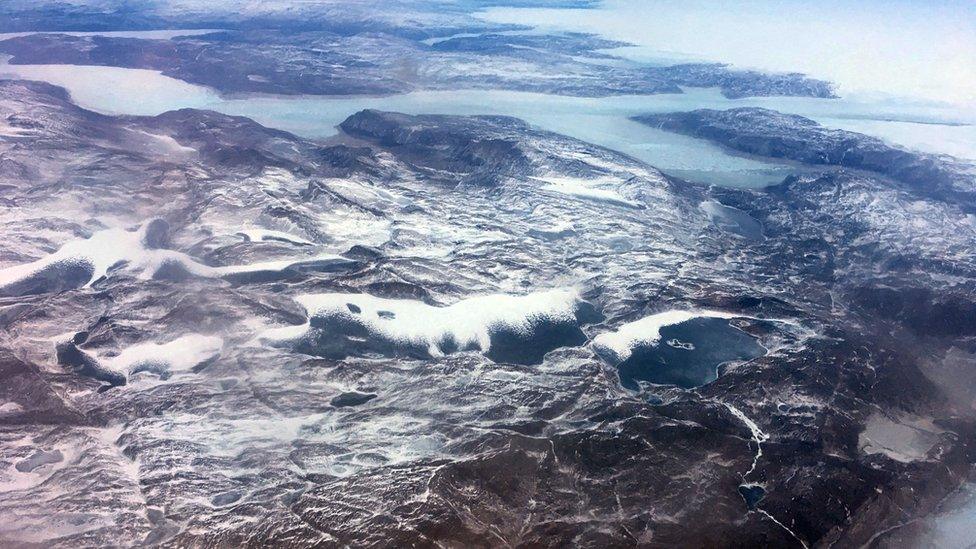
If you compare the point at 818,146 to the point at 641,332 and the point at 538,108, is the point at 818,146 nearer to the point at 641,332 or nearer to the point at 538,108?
the point at 538,108

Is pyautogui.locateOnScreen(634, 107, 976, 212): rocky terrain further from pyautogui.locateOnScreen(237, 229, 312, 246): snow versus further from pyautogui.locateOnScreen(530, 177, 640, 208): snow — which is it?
pyautogui.locateOnScreen(237, 229, 312, 246): snow

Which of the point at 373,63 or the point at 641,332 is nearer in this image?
the point at 641,332

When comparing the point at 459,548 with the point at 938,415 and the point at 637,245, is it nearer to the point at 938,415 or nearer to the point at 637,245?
the point at 938,415

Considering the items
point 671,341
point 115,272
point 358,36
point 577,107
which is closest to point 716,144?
point 577,107

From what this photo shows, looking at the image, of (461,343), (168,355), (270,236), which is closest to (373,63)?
(270,236)

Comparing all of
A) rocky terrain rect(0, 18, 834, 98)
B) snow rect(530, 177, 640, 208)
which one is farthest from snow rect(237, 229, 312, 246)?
rocky terrain rect(0, 18, 834, 98)

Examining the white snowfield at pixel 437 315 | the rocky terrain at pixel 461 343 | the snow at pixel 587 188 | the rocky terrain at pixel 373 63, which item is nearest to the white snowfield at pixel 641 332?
the rocky terrain at pixel 461 343

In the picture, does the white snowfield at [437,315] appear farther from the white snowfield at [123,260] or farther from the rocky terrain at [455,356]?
the white snowfield at [123,260]
